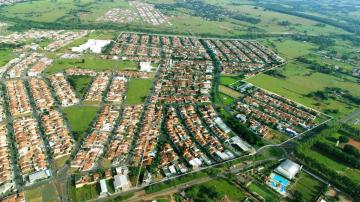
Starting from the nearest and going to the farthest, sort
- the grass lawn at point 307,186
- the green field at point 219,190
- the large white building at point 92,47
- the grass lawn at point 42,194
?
1. the grass lawn at point 42,194
2. the green field at point 219,190
3. the grass lawn at point 307,186
4. the large white building at point 92,47

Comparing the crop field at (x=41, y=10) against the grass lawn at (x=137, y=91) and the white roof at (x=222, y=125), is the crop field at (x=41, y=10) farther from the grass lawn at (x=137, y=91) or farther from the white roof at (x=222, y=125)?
the white roof at (x=222, y=125)

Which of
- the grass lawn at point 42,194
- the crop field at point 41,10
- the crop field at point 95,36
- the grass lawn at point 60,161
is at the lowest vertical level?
the grass lawn at point 42,194

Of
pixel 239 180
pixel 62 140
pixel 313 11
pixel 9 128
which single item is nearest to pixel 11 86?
pixel 9 128

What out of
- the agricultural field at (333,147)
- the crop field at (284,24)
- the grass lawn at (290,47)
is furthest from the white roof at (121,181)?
the crop field at (284,24)

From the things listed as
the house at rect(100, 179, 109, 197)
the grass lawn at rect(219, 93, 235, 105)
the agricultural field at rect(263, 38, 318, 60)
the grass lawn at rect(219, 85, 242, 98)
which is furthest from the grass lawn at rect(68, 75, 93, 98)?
the agricultural field at rect(263, 38, 318, 60)

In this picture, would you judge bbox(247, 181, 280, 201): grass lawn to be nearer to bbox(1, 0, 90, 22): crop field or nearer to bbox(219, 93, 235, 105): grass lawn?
bbox(219, 93, 235, 105): grass lawn

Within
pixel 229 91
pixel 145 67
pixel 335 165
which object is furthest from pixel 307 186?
pixel 145 67

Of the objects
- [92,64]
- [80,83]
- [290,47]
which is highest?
[80,83]

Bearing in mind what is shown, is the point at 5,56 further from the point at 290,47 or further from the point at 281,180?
the point at 290,47
